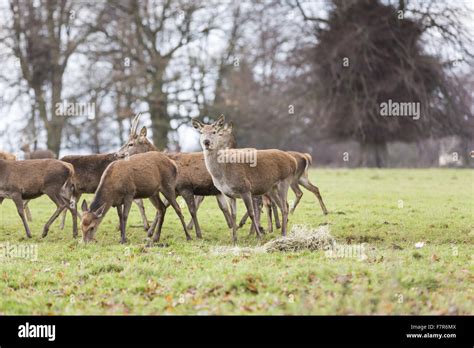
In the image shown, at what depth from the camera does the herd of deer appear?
38.2ft

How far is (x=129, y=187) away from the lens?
1165 centimetres

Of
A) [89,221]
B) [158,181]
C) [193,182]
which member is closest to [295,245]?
[158,181]

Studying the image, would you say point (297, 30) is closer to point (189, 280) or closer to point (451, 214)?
Answer: point (451, 214)

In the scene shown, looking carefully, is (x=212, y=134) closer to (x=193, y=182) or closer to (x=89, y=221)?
(x=193, y=182)

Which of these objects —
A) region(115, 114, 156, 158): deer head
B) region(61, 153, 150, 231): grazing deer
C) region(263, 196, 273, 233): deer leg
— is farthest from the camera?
region(115, 114, 156, 158): deer head

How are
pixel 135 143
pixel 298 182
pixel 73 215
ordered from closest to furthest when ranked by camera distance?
pixel 73 215, pixel 135 143, pixel 298 182

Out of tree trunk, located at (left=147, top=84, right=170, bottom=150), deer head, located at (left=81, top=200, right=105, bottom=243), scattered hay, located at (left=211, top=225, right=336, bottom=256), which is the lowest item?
scattered hay, located at (left=211, top=225, right=336, bottom=256)

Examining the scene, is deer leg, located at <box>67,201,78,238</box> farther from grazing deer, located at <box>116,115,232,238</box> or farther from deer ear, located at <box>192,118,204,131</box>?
deer ear, located at <box>192,118,204,131</box>

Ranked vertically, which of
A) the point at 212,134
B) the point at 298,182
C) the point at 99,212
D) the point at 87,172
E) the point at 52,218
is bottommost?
the point at 52,218

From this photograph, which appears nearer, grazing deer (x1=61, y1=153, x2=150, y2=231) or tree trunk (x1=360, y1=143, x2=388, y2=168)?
grazing deer (x1=61, y1=153, x2=150, y2=231)

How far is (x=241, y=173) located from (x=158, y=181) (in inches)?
54.1

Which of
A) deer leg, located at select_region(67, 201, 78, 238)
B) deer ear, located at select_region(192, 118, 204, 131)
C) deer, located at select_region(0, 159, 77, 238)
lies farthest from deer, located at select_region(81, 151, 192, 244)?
deer, located at select_region(0, 159, 77, 238)
